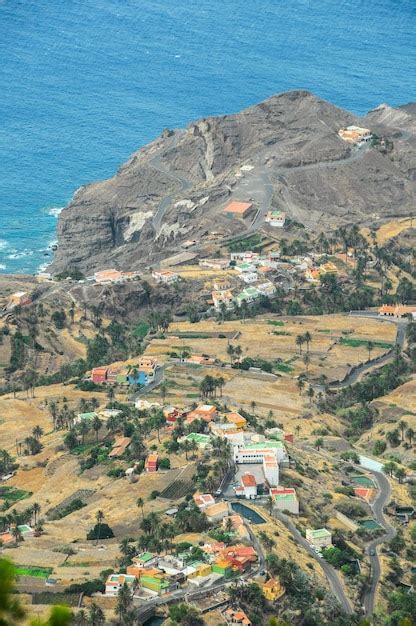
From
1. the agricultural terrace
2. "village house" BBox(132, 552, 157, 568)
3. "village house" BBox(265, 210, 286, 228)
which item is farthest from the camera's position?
"village house" BBox(265, 210, 286, 228)

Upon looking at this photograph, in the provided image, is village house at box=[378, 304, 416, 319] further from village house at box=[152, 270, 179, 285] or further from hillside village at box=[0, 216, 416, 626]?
village house at box=[152, 270, 179, 285]

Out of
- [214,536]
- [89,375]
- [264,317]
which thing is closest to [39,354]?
[89,375]

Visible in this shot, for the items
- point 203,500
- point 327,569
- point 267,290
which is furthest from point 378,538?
point 267,290

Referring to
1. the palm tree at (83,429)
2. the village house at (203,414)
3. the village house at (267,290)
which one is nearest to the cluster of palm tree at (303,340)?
the village house at (267,290)

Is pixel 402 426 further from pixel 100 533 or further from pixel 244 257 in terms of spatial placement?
pixel 244 257

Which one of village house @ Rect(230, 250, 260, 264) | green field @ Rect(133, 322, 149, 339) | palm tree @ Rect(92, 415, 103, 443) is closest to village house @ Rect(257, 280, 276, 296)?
village house @ Rect(230, 250, 260, 264)

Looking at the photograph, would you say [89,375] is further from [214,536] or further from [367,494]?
[214,536]
